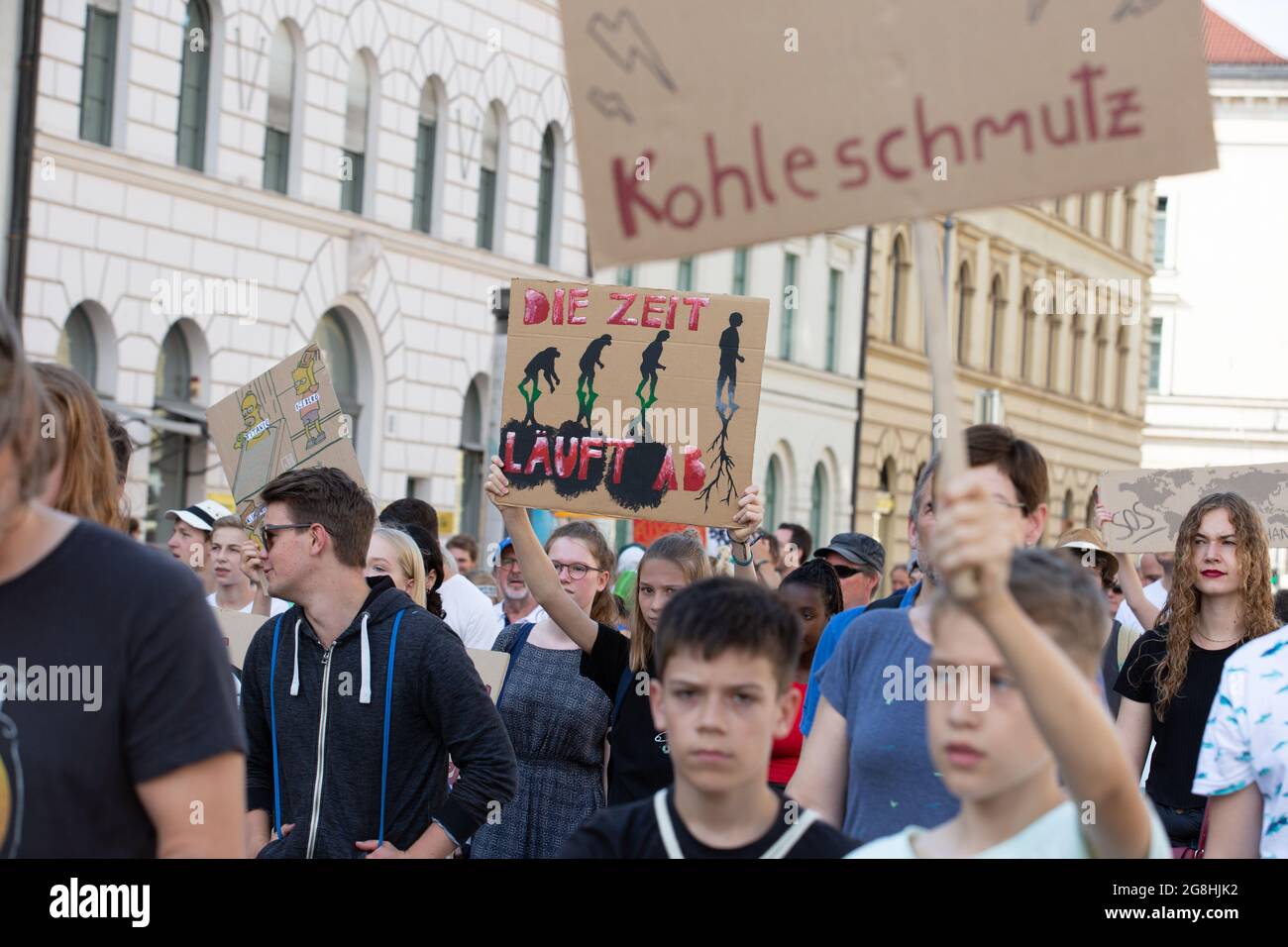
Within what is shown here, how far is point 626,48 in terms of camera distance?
128 inches

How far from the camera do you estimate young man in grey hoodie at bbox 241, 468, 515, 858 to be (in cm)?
525

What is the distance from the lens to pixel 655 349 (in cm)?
705

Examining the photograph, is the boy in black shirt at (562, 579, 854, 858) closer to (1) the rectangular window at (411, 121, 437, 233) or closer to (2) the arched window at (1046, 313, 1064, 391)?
(1) the rectangular window at (411, 121, 437, 233)

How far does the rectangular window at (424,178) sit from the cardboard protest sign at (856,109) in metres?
24.2

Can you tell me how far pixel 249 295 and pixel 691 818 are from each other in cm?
2106

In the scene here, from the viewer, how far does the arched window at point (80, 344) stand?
21.2 m

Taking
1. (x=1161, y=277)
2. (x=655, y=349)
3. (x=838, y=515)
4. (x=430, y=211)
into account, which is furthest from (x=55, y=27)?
(x=1161, y=277)

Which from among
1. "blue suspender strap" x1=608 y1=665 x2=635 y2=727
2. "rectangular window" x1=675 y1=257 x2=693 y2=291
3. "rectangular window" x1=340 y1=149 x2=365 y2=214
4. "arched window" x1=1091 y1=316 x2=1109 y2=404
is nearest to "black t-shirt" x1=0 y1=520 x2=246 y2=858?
"blue suspender strap" x1=608 y1=665 x2=635 y2=727

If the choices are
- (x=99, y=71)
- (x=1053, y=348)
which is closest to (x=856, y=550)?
(x=99, y=71)

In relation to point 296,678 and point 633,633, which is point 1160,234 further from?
point 296,678

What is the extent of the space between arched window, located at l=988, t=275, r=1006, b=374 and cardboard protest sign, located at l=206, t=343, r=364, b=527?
39962mm

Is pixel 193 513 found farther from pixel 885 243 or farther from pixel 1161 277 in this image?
pixel 1161 277

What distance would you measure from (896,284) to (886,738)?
40.4 meters
